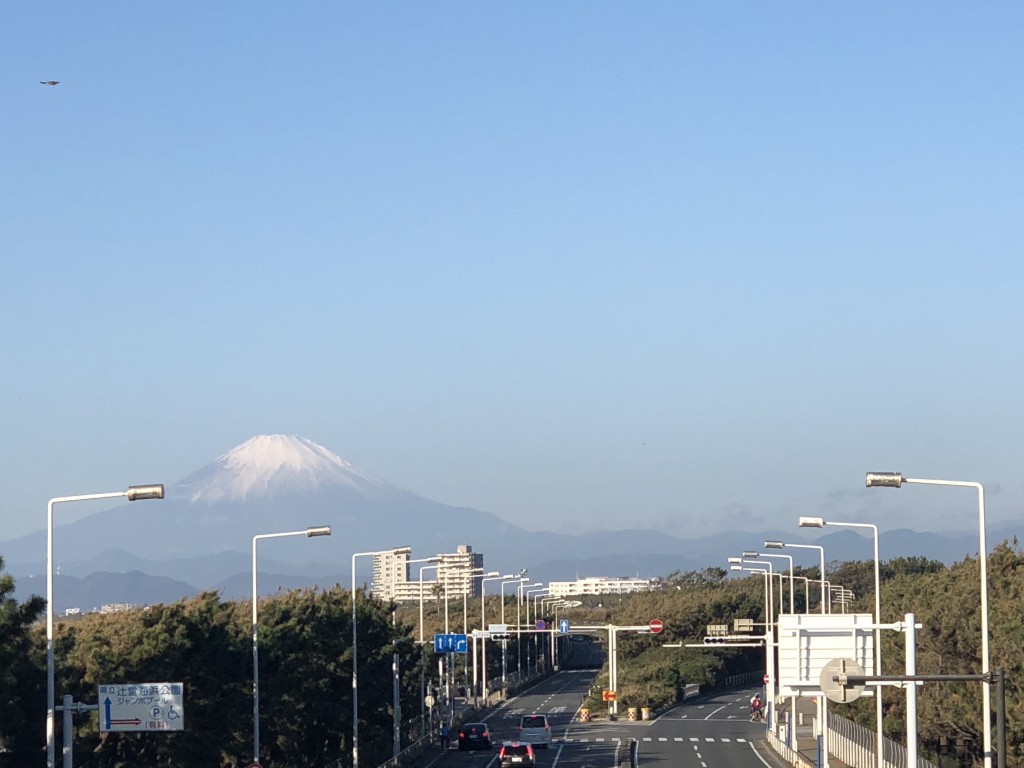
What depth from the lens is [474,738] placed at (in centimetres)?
7775

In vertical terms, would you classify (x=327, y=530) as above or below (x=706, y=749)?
above

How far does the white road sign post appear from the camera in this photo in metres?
40.4

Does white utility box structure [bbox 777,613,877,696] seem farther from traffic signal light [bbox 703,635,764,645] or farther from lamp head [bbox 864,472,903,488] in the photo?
traffic signal light [bbox 703,635,764,645]

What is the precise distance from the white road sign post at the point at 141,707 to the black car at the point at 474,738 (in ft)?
126

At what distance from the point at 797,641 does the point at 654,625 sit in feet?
215

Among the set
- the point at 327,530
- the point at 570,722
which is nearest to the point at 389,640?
the point at 570,722

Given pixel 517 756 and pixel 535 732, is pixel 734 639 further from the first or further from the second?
pixel 517 756

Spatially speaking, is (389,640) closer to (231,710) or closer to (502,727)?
(502,727)

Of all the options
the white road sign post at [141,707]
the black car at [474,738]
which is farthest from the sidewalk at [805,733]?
the white road sign post at [141,707]

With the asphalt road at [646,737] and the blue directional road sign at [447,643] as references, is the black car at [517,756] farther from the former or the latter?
the blue directional road sign at [447,643]

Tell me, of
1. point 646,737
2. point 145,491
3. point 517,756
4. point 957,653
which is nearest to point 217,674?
point 517,756

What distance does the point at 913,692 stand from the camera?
30.8 metres

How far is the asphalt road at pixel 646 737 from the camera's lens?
6878 cm

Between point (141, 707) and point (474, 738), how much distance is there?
38.9 m
